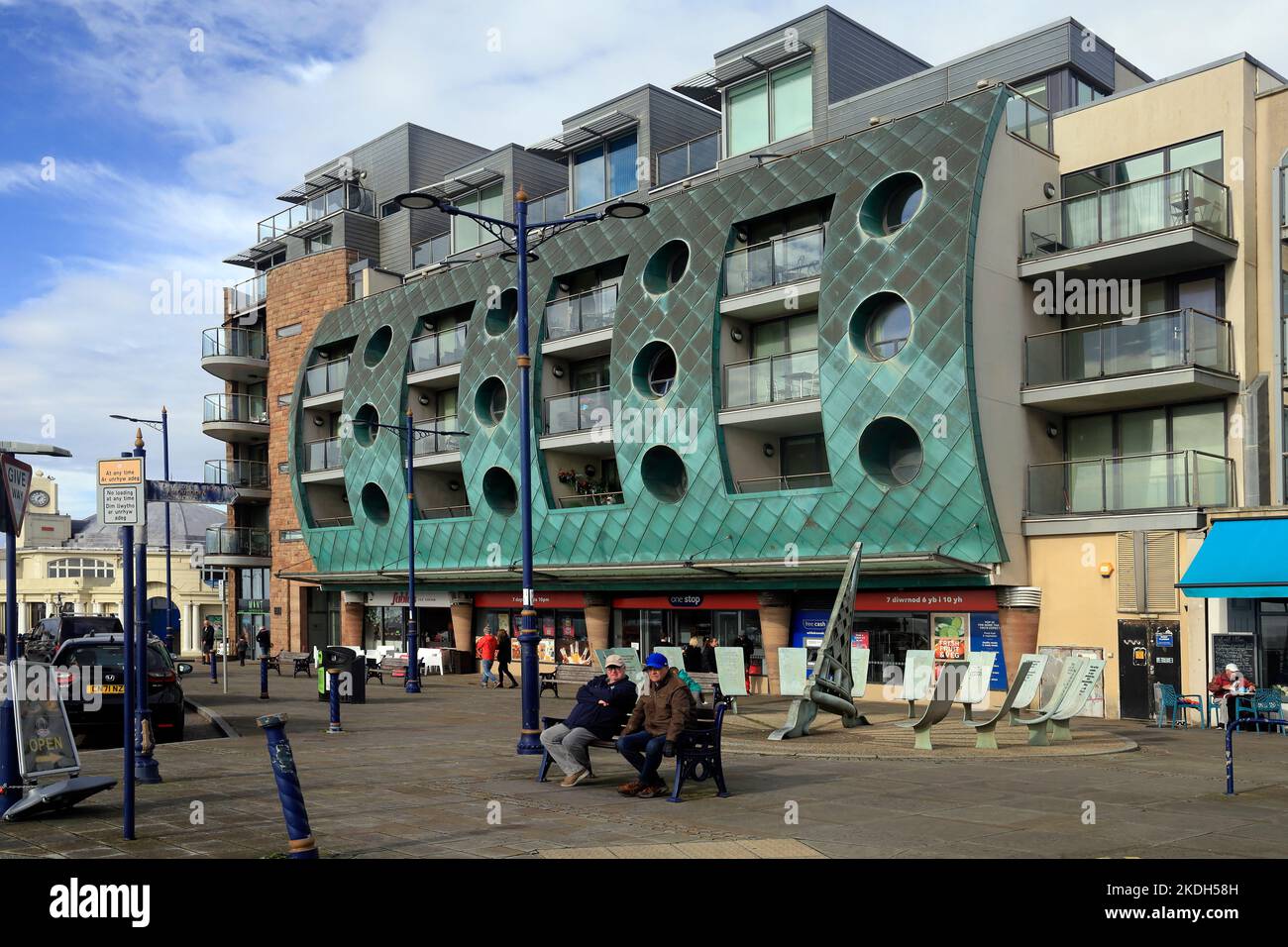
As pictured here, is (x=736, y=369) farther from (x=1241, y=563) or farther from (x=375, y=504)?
(x=375, y=504)

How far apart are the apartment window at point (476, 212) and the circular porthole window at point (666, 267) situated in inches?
408

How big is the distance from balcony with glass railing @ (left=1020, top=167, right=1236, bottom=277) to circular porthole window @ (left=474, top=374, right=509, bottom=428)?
17.2 metres

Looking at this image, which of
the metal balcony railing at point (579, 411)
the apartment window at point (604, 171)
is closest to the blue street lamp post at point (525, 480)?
the metal balcony railing at point (579, 411)

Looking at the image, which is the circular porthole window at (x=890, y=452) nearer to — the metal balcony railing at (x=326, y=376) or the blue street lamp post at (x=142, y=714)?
the blue street lamp post at (x=142, y=714)

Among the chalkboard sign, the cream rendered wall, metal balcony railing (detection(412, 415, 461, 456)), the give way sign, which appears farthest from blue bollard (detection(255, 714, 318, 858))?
metal balcony railing (detection(412, 415, 461, 456))

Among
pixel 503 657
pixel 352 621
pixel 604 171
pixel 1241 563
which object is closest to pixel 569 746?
pixel 1241 563

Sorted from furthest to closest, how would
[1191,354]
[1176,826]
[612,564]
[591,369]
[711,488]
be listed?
1. [591,369]
2. [612,564]
3. [711,488]
4. [1191,354]
5. [1176,826]

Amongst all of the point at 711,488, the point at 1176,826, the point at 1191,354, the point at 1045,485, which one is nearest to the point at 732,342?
the point at 711,488

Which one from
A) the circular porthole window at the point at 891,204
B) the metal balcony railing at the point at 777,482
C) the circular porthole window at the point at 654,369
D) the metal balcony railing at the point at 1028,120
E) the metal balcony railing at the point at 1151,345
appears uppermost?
the metal balcony railing at the point at 1028,120

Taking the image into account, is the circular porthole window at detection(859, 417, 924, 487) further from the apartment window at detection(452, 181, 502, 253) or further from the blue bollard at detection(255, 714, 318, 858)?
the blue bollard at detection(255, 714, 318, 858)

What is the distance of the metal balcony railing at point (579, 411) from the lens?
3444cm
